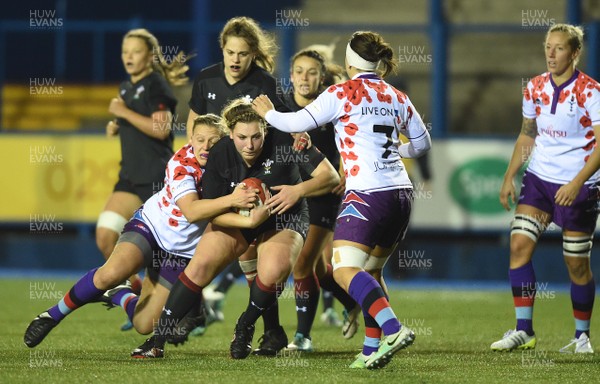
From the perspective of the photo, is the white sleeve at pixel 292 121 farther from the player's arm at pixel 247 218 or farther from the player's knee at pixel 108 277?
the player's knee at pixel 108 277

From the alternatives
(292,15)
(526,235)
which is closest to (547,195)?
(526,235)

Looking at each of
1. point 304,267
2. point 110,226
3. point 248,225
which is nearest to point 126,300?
point 110,226

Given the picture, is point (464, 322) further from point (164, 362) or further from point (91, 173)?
point (91, 173)

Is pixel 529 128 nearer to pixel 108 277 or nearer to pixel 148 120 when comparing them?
pixel 148 120

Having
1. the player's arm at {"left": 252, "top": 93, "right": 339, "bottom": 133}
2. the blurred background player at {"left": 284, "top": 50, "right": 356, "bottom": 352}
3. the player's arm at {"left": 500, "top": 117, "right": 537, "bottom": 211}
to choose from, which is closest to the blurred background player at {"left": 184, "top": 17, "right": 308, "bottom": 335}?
the blurred background player at {"left": 284, "top": 50, "right": 356, "bottom": 352}

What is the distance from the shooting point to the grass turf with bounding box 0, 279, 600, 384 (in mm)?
6133

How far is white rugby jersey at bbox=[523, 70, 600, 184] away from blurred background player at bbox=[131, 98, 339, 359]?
1.62m

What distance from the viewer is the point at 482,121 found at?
1767 centimetres

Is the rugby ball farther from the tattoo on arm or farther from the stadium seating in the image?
the stadium seating

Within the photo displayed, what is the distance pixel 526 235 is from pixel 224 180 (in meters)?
2.15

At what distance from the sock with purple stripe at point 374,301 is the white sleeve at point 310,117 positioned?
852 mm

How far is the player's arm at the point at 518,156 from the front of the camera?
7.83 meters

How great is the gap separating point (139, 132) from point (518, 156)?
276 centimetres

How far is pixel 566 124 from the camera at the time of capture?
7590 mm
